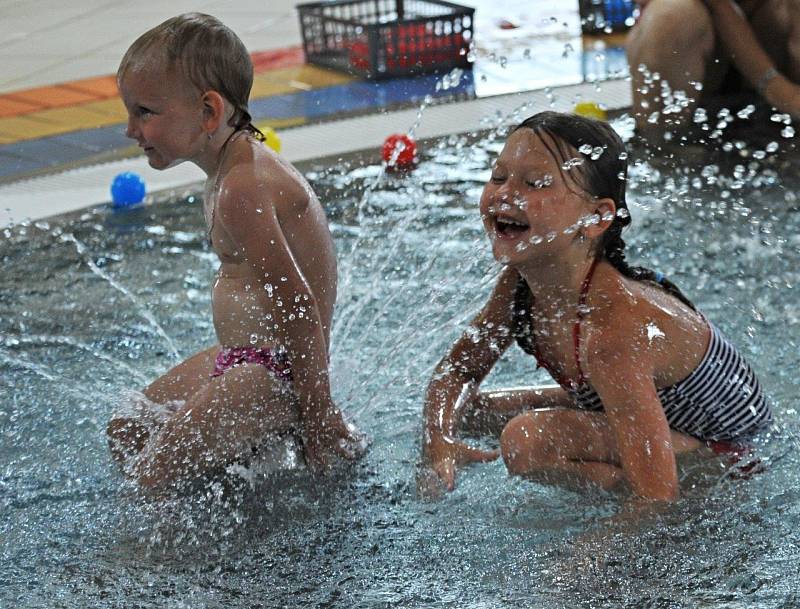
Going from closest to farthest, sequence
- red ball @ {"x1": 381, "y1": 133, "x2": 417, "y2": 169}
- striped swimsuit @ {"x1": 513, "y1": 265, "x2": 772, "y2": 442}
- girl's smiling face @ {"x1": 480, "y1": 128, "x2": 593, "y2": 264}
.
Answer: girl's smiling face @ {"x1": 480, "y1": 128, "x2": 593, "y2": 264}, striped swimsuit @ {"x1": 513, "y1": 265, "x2": 772, "y2": 442}, red ball @ {"x1": 381, "y1": 133, "x2": 417, "y2": 169}

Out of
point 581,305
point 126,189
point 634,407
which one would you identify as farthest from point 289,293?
point 126,189

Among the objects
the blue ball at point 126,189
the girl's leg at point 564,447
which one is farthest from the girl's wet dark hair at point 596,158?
the blue ball at point 126,189

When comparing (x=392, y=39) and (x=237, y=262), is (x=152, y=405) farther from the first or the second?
(x=392, y=39)

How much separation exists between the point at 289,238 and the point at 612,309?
658 mm

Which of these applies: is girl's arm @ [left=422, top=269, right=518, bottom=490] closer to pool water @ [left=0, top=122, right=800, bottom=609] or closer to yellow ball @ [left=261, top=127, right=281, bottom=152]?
pool water @ [left=0, top=122, right=800, bottom=609]

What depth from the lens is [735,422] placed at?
217 centimetres

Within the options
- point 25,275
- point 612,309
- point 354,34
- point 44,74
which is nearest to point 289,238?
point 612,309

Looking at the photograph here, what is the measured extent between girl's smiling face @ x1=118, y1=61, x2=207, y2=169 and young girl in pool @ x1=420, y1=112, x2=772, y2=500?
0.62 meters

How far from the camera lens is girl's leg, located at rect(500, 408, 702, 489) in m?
2.10

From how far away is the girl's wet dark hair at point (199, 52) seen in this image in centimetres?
219

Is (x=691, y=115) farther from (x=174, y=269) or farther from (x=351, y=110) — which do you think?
(x=174, y=269)

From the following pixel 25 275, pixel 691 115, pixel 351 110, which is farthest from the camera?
pixel 351 110

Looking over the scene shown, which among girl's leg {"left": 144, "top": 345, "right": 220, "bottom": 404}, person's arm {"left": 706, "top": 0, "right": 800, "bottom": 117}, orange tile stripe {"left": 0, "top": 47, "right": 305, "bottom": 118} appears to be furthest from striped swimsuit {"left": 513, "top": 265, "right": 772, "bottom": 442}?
orange tile stripe {"left": 0, "top": 47, "right": 305, "bottom": 118}

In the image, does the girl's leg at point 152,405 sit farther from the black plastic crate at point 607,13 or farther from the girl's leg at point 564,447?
the black plastic crate at point 607,13
